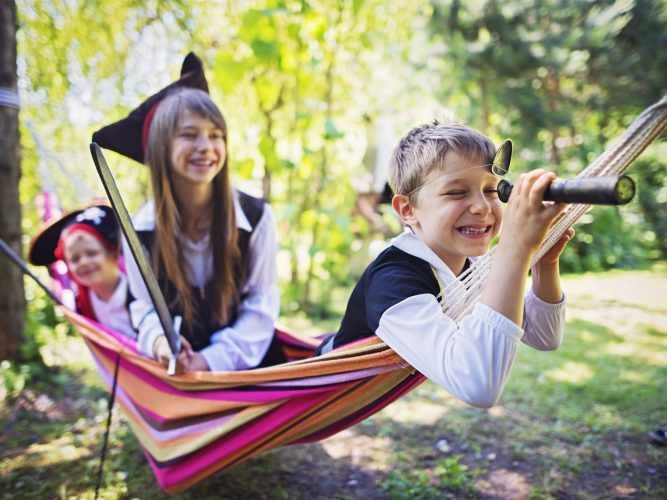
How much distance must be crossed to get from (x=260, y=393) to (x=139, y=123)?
98 cm

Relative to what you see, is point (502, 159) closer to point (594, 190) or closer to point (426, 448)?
point (594, 190)

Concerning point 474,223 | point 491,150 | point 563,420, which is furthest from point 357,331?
point 563,420

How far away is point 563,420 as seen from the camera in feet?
7.19

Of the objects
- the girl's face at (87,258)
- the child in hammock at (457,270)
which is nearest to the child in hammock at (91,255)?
the girl's face at (87,258)

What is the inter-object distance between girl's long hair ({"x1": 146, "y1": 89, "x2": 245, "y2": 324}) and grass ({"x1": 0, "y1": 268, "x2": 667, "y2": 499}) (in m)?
0.68

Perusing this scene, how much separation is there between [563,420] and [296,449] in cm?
124

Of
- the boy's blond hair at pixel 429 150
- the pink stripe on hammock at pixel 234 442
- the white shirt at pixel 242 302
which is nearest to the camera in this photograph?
the boy's blond hair at pixel 429 150

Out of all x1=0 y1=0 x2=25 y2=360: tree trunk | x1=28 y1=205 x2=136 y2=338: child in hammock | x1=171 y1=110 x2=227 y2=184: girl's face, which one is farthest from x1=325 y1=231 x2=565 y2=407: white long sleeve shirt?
x1=0 y1=0 x2=25 y2=360: tree trunk

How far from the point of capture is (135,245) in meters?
1.15

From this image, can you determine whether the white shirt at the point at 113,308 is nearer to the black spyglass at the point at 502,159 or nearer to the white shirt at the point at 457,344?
the white shirt at the point at 457,344

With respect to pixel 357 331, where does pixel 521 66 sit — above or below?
above

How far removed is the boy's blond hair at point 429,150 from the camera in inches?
40.8

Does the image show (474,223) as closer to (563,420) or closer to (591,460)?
(591,460)

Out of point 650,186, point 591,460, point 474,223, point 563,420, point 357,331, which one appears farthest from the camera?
point 650,186
